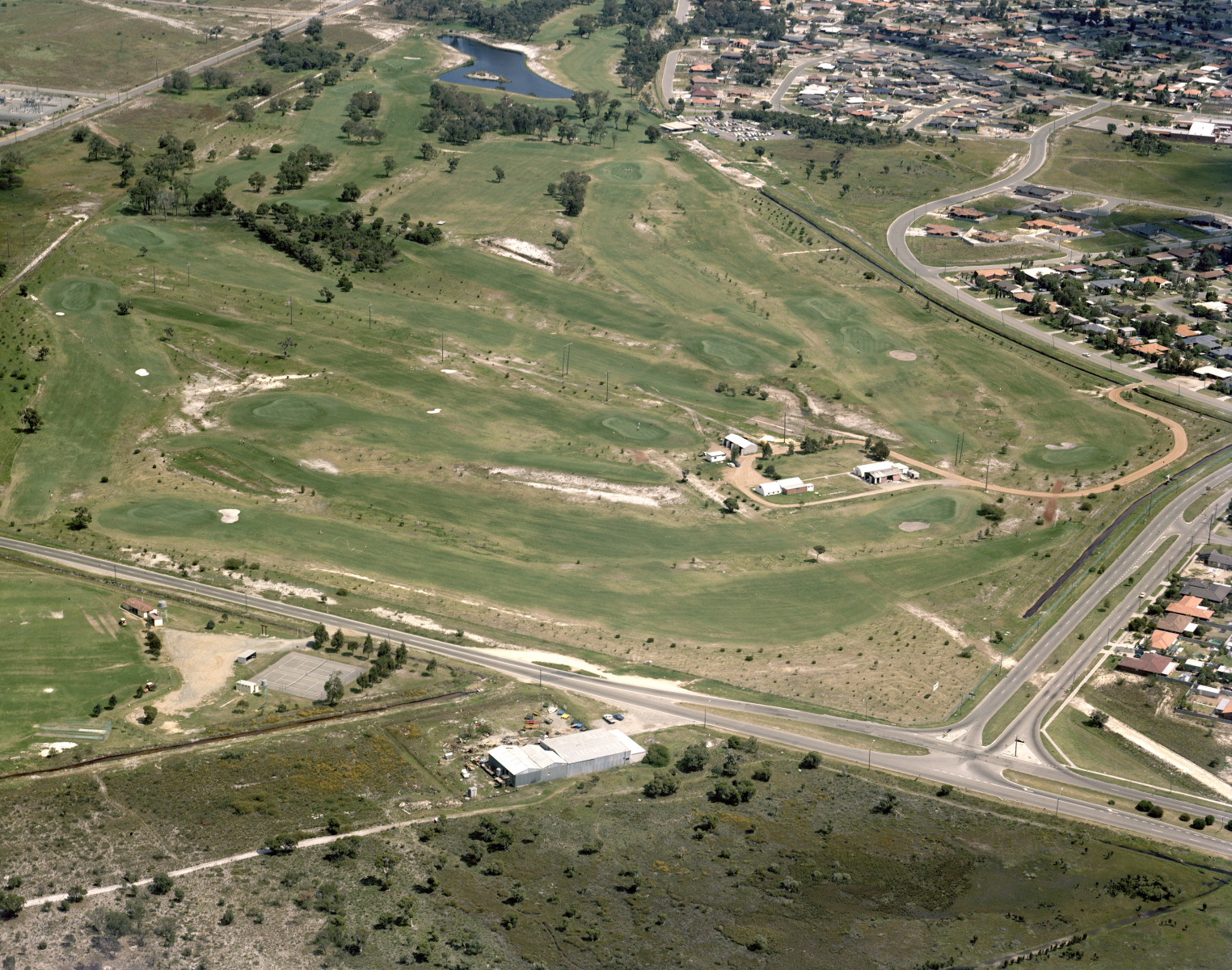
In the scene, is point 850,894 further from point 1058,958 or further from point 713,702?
point 713,702

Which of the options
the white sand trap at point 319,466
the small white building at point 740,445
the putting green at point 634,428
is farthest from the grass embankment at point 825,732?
the putting green at point 634,428

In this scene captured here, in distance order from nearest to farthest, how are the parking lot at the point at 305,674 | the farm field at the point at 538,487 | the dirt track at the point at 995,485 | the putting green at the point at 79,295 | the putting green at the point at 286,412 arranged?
the parking lot at the point at 305,674 < the farm field at the point at 538,487 < the dirt track at the point at 995,485 < the putting green at the point at 286,412 < the putting green at the point at 79,295

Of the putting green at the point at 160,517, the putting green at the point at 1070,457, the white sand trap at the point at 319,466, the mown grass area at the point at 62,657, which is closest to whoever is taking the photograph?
the mown grass area at the point at 62,657

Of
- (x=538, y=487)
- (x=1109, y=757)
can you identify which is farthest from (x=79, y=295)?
(x=1109, y=757)

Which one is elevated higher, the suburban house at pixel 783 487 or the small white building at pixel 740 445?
the small white building at pixel 740 445

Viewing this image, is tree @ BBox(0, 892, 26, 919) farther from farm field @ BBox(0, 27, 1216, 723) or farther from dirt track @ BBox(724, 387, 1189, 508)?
dirt track @ BBox(724, 387, 1189, 508)

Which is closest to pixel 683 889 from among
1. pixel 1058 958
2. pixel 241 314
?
pixel 1058 958

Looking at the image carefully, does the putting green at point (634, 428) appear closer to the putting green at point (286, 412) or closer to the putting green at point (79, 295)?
the putting green at point (286, 412)
